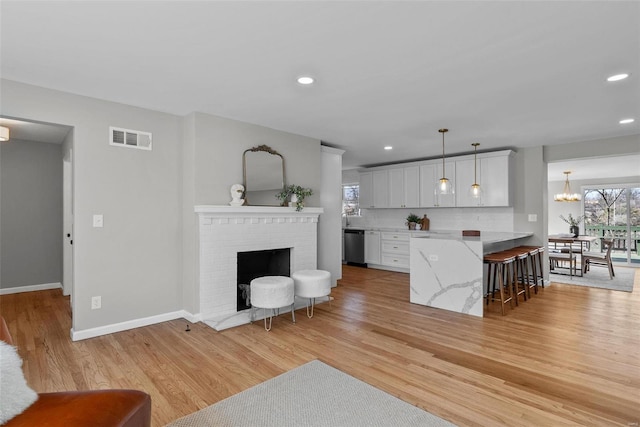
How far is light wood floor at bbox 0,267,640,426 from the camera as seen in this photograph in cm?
218

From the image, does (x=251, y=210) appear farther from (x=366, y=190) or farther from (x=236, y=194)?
(x=366, y=190)

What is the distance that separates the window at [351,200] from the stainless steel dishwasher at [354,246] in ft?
2.99

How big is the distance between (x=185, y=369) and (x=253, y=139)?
2.73 meters

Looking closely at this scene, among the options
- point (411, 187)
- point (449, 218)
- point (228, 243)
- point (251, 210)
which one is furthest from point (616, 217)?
point (228, 243)

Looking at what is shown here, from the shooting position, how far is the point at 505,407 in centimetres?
211

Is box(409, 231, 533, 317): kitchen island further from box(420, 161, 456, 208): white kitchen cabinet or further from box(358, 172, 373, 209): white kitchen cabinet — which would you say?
box(358, 172, 373, 209): white kitchen cabinet

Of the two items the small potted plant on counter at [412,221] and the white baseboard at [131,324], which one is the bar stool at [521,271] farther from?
the white baseboard at [131,324]

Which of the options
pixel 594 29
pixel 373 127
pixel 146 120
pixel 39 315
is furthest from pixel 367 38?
pixel 39 315

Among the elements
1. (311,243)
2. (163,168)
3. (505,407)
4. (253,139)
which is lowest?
(505,407)

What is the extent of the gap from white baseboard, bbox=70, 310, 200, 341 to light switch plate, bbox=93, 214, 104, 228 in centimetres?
103

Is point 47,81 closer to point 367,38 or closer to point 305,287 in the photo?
point 367,38

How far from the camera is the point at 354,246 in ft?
25.1

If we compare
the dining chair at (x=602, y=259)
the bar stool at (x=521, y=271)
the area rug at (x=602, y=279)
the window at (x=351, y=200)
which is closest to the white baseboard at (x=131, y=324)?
the bar stool at (x=521, y=271)

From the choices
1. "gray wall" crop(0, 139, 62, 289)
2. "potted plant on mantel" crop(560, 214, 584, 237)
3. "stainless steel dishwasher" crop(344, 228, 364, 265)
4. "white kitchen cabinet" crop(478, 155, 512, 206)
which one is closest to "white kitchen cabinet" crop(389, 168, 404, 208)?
"stainless steel dishwasher" crop(344, 228, 364, 265)
